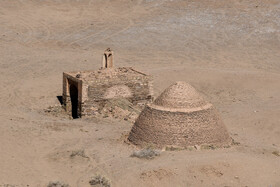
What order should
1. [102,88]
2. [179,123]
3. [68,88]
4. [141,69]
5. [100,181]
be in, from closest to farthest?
[100,181]
[179,123]
[102,88]
[68,88]
[141,69]

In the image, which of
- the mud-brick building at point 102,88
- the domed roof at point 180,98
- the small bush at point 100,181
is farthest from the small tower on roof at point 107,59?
the small bush at point 100,181

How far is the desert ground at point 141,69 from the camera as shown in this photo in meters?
19.1

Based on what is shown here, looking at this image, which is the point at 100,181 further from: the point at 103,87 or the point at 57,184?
the point at 103,87

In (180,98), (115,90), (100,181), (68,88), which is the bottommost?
(100,181)

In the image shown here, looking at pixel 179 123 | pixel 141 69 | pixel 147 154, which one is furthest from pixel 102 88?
pixel 141 69

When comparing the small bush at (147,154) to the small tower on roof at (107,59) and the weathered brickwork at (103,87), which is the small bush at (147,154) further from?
the small tower on roof at (107,59)

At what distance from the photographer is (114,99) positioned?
26.4 meters

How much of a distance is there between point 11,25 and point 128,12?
8.41 metres

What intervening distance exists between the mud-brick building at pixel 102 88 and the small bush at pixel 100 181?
7.90 m

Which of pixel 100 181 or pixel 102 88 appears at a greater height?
pixel 102 88

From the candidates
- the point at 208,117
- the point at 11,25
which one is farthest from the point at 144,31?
the point at 208,117

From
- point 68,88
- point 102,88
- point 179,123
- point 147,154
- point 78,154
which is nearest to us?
point 147,154

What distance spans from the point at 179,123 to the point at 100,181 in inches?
144

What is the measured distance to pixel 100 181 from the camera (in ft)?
59.4
